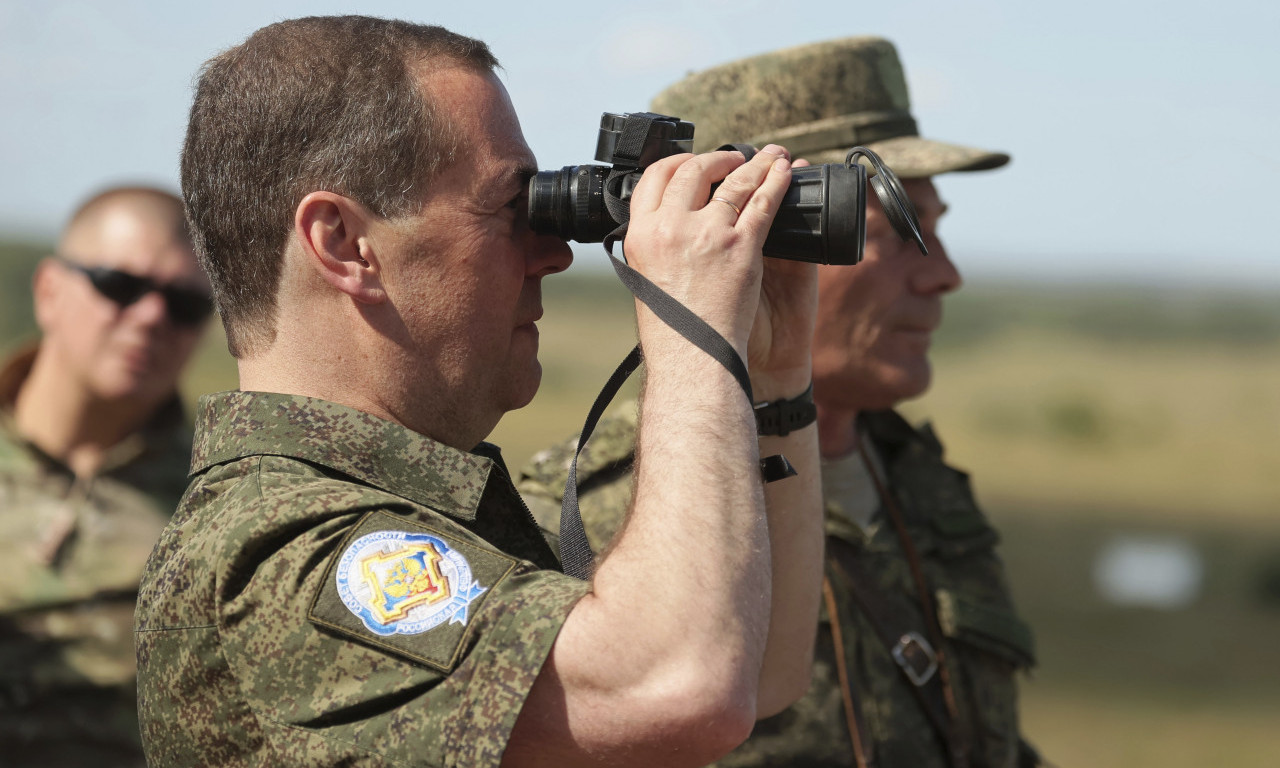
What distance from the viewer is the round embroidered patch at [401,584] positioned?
5.23 feet

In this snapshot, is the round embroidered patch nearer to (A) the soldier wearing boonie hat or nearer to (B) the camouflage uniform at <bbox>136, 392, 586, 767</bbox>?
(B) the camouflage uniform at <bbox>136, 392, 586, 767</bbox>

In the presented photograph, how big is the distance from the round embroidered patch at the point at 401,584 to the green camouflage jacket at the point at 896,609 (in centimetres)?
109

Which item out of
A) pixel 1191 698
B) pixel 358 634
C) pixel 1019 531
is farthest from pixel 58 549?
pixel 1019 531

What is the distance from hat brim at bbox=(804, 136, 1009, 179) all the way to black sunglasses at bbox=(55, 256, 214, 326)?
2.07 meters

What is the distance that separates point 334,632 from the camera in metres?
1.59

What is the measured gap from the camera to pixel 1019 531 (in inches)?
902

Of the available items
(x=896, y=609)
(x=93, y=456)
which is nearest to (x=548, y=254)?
(x=896, y=609)

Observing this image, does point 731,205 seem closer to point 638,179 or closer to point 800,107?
point 638,179

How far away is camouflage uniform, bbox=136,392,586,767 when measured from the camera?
156cm

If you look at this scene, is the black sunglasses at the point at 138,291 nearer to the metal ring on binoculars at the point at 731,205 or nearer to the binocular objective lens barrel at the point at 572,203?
the binocular objective lens barrel at the point at 572,203

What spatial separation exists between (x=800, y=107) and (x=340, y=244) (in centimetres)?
174

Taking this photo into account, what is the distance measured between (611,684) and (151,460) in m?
3.14

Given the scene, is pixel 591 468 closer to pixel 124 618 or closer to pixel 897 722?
pixel 897 722

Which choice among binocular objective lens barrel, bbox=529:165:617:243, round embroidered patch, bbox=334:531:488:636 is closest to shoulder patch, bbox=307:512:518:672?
round embroidered patch, bbox=334:531:488:636
